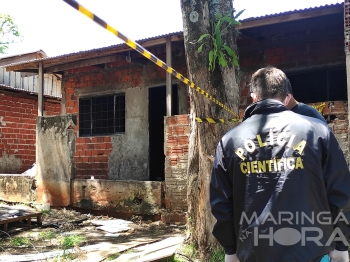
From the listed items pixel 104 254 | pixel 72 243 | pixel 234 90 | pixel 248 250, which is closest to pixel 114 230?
pixel 72 243

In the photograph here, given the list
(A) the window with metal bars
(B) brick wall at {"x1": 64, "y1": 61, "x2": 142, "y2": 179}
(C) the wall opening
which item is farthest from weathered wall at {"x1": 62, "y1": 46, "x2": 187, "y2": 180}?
(C) the wall opening

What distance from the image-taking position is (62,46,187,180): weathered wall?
846 centimetres

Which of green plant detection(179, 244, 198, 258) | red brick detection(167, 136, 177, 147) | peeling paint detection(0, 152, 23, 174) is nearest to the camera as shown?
green plant detection(179, 244, 198, 258)

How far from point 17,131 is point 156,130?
4.49 meters

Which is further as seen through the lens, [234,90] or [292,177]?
[234,90]

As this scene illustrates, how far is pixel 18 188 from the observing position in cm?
745

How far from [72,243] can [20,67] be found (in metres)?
5.28

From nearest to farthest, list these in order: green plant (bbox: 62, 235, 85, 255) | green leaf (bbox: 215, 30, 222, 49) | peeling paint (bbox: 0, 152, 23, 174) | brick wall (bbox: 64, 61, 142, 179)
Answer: green leaf (bbox: 215, 30, 222, 49), green plant (bbox: 62, 235, 85, 255), brick wall (bbox: 64, 61, 142, 179), peeling paint (bbox: 0, 152, 23, 174)

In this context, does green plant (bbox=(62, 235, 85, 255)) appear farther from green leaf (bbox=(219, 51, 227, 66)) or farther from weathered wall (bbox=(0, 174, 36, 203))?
green leaf (bbox=(219, 51, 227, 66))

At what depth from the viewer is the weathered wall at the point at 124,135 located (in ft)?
27.8

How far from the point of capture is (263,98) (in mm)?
1771

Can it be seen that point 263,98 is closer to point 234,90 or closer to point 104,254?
point 234,90

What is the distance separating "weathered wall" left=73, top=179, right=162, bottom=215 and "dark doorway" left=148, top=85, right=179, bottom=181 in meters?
2.17

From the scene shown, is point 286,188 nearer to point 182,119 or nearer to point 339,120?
point 339,120
